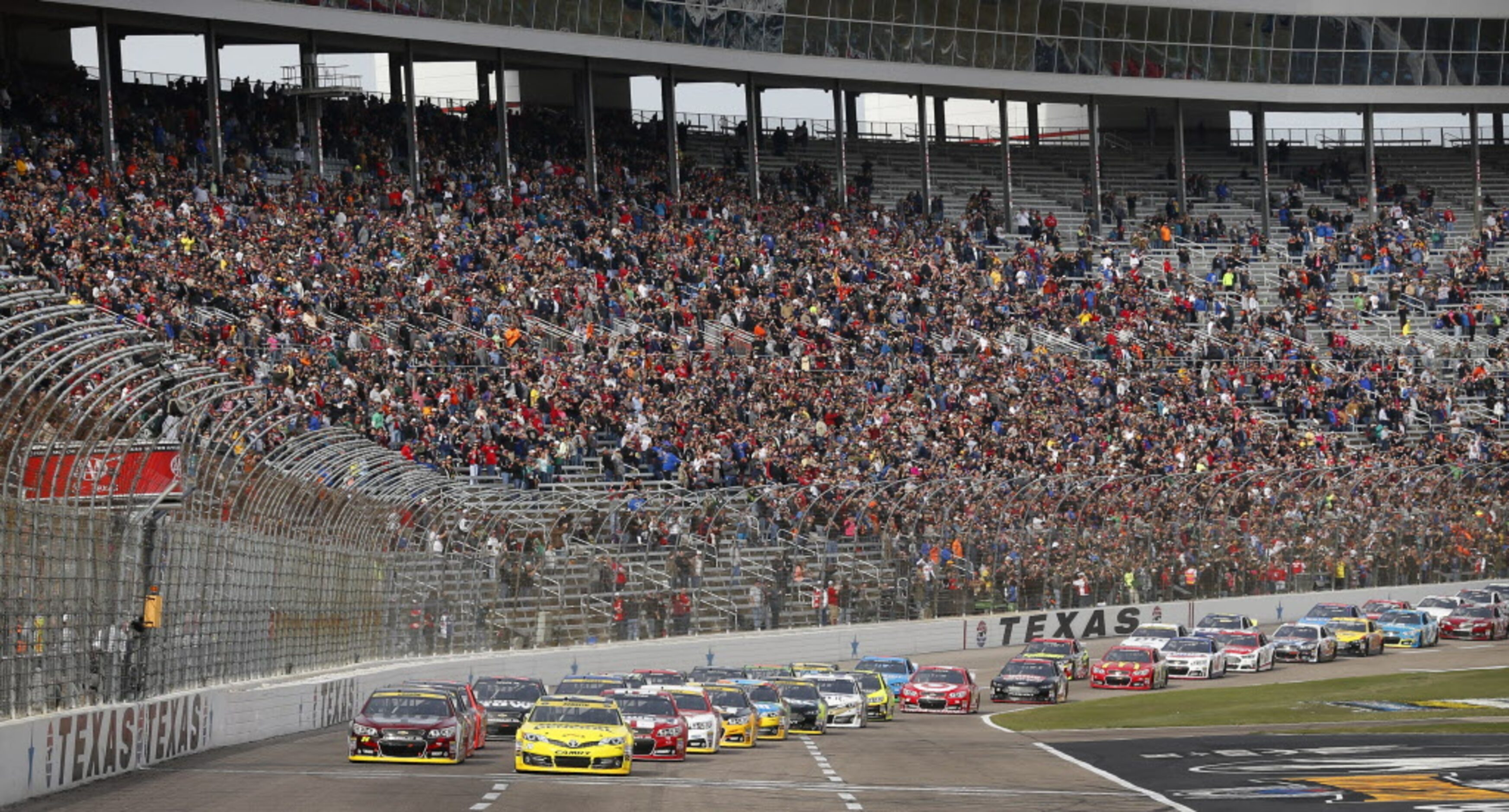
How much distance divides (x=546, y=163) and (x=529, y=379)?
15543 millimetres

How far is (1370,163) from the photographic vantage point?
84.2 meters

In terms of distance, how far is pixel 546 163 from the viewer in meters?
67.9

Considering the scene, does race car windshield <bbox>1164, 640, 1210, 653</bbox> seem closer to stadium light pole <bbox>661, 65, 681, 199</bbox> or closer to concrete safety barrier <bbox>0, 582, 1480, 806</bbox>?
concrete safety barrier <bbox>0, 582, 1480, 806</bbox>

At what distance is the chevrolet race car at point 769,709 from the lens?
3966 centimetres

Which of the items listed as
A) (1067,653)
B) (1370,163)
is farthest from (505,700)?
(1370,163)

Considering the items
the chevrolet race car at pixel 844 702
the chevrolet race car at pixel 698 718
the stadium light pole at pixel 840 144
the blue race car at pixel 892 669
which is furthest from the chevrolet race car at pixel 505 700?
the stadium light pole at pixel 840 144

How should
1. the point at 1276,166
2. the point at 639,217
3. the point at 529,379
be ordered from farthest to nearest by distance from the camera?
1. the point at 1276,166
2. the point at 639,217
3. the point at 529,379

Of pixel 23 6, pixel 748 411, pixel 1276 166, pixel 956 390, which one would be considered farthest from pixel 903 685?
pixel 1276 166

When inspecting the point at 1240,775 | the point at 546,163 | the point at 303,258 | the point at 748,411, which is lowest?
the point at 1240,775

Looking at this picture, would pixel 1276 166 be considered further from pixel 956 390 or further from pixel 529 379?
pixel 529 379

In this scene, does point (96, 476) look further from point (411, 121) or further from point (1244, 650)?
point (411, 121)

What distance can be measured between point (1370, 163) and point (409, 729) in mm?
60673

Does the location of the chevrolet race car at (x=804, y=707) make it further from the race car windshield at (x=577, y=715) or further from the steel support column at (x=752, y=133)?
the steel support column at (x=752, y=133)

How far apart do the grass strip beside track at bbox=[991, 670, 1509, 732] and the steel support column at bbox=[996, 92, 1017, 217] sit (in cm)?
2682
